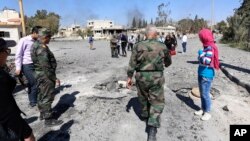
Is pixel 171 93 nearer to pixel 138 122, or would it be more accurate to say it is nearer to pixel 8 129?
pixel 138 122

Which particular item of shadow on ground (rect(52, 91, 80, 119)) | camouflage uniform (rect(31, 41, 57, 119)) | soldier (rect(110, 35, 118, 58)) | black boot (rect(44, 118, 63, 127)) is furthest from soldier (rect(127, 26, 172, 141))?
soldier (rect(110, 35, 118, 58))

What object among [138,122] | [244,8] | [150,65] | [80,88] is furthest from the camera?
[244,8]

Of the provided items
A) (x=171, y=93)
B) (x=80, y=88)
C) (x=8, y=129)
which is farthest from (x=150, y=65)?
(x=80, y=88)

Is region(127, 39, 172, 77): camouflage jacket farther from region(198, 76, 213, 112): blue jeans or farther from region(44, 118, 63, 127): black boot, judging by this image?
region(44, 118, 63, 127): black boot

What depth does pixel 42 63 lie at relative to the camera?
5.34 metres

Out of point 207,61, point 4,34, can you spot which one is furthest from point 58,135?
point 4,34

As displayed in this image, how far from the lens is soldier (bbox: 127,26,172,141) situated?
15.6ft

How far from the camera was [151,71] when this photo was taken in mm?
4781

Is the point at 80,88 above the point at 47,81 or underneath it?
underneath

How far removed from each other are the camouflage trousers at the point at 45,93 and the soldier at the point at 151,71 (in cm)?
160

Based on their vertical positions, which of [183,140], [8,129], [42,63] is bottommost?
[183,140]

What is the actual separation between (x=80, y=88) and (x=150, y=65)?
4.35 m

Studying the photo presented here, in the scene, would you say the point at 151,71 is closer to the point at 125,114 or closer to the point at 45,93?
the point at 125,114

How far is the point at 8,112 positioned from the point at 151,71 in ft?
8.53
